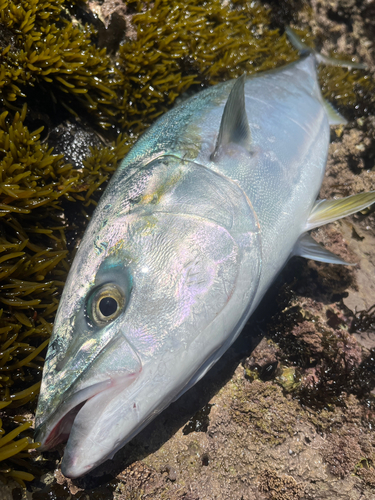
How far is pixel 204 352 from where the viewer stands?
1.33m

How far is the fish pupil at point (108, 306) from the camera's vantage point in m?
1.29

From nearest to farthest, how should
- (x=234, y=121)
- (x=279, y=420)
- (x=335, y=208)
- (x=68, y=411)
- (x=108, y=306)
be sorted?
(x=68, y=411), (x=108, y=306), (x=234, y=121), (x=279, y=420), (x=335, y=208)

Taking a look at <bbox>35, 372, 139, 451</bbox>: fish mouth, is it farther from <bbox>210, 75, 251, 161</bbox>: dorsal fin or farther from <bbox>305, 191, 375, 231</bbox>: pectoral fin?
<bbox>305, 191, 375, 231</bbox>: pectoral fin

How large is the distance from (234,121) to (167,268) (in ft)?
3.43

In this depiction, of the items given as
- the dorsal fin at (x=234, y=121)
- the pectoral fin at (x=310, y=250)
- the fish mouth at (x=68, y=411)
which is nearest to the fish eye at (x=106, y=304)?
the fish mouth at (x=68, y=411)

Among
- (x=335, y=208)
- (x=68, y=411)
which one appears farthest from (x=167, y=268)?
Result: (x=335, y=208)

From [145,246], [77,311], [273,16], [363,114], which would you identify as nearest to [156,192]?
[145,246]

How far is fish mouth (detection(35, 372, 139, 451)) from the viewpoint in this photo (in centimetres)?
116

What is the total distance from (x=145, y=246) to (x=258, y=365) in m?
1.45

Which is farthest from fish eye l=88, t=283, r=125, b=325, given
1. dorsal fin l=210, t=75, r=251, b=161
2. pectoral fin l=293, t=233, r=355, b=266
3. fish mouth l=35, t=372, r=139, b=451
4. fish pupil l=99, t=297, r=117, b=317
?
pectoral fin l=293, t=233, r=355, b=266

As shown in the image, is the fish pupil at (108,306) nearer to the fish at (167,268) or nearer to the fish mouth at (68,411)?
the fish at (167,268)

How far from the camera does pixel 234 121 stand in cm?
176

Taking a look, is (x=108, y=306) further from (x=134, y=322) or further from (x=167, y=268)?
(x=167, y=268)

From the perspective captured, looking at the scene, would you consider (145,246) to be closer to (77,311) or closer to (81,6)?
(77,311)
